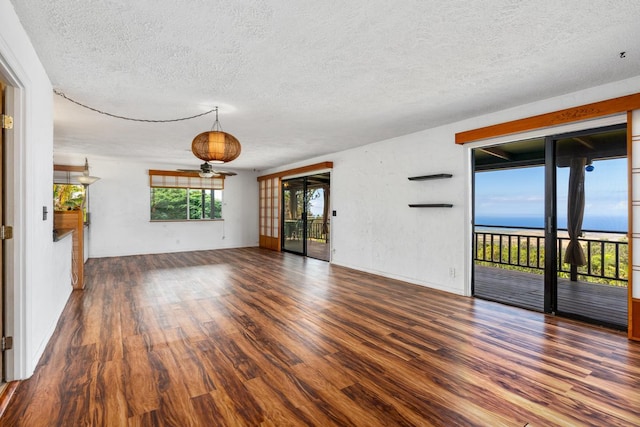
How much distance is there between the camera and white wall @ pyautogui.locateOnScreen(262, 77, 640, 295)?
4117 millimetres

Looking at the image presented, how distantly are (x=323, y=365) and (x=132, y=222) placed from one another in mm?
7264

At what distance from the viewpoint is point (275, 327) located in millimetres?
2990

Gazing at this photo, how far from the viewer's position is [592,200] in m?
3.43

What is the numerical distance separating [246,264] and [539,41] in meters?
5.73

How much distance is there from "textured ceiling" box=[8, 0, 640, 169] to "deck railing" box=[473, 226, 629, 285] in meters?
2.20

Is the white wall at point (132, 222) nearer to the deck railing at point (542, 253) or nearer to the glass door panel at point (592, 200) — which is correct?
the deck railing at point (542, 253)

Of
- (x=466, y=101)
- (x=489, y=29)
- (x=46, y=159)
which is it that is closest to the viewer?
(x=489, y=29)

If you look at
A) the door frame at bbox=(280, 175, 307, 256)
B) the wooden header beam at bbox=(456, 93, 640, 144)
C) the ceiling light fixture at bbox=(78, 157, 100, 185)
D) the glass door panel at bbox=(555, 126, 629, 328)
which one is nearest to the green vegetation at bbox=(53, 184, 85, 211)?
the ceiling light fixture at bbox=(78, 157, 100, 185)

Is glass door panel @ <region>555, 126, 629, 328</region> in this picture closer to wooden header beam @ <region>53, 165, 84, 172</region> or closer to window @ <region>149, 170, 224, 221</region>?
window @ <region>149, 170, 224, 221</region>

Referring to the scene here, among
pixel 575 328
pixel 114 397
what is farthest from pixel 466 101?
pixel 114 397

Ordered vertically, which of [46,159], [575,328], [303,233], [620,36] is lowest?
[575,328]

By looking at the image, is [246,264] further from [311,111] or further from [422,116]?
[422,116]

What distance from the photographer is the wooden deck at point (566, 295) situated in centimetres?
334

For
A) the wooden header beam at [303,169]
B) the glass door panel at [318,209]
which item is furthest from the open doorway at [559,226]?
the glass door panel at [318,209]
